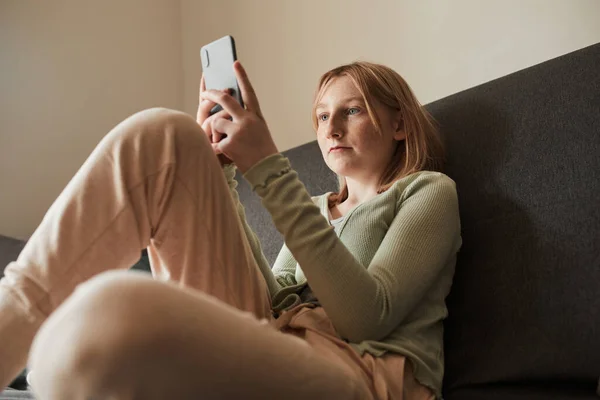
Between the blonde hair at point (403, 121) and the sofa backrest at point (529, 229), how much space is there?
0.04 m

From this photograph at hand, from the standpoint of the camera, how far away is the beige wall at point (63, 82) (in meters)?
1.75

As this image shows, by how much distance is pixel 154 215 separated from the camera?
0.72m

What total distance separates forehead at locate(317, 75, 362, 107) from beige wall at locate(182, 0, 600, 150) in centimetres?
42

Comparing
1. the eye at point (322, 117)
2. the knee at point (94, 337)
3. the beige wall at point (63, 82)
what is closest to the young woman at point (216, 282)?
the knee at point (94, 337)

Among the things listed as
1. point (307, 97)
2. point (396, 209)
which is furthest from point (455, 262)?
point (307, 97)

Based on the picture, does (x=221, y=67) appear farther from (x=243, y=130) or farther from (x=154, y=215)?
(x=154, y=215)

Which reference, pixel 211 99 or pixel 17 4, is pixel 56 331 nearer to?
pixel 211 99

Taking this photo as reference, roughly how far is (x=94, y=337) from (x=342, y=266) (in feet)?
1.22

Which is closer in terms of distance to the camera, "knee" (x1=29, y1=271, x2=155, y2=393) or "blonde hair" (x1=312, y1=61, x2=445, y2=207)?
"knee" (x1=29, y1=271, x2=155, y2=393)

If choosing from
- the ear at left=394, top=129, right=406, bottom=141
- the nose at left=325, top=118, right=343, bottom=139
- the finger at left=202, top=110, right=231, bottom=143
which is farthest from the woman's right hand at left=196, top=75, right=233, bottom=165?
the ear at left=394, top=129, right=406, bottom=141

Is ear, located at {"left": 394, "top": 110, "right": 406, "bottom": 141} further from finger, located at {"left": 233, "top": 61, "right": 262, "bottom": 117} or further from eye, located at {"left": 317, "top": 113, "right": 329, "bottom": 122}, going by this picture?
finger, located at {"left": 233, "top": 61, "right": 262, "bottom": 117}

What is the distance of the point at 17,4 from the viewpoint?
178 cm

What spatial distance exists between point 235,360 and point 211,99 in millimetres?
436

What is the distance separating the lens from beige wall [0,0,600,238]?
1399 mm
